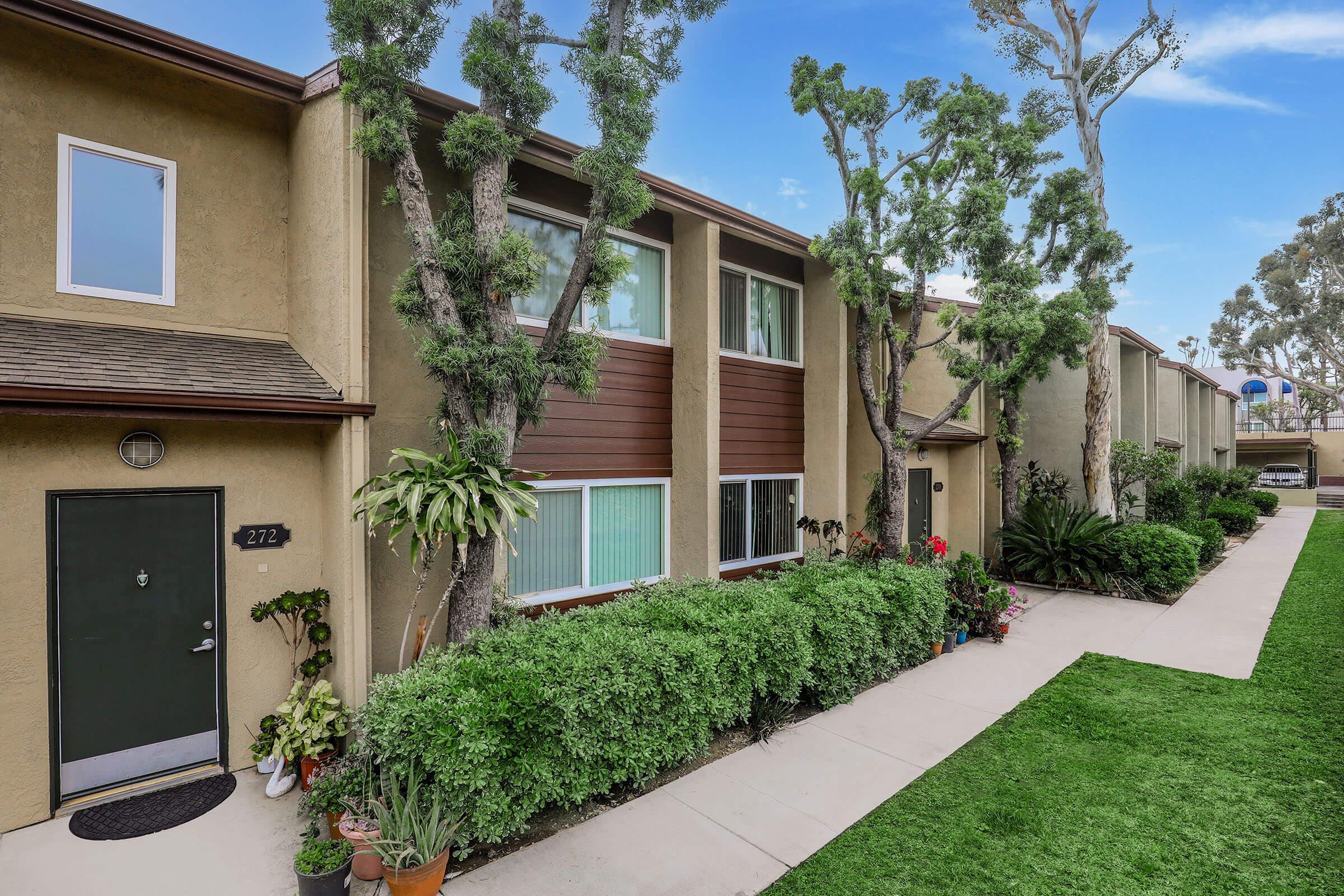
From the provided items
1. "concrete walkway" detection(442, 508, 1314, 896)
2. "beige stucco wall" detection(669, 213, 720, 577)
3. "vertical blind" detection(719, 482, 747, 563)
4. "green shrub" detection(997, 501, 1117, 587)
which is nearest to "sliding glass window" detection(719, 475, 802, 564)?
"vertical blind" detection(719, 482, 747, 563)

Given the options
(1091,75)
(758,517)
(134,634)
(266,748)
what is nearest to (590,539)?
(758,517)

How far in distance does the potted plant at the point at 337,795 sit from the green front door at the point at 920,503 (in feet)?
34.4

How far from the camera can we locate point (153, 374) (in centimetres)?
474

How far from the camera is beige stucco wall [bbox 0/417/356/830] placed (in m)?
4.45

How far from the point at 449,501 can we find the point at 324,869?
7.81 feet

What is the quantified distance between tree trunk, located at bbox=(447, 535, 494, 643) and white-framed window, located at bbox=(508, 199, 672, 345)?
2.84 m

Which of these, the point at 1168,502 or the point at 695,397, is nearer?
the point at 695,397

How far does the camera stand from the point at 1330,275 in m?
32.6

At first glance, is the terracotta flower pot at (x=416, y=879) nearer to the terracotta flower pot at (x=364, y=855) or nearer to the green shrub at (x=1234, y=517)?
the terracotta flower pot at (x=364, y=855)

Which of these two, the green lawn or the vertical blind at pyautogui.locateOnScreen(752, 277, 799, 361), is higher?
the vertical blind at pyautogui.locateOnScreen(752, 277, 799, 361)

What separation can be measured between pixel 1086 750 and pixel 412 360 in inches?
292

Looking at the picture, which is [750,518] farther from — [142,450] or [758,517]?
[142,450]

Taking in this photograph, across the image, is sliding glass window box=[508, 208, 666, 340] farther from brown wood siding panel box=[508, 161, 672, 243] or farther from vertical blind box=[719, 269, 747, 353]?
vertical blind box=[719, 269, 747, 353]

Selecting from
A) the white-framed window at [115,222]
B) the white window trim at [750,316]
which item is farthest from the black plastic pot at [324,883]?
the white window trim at [750,316]
